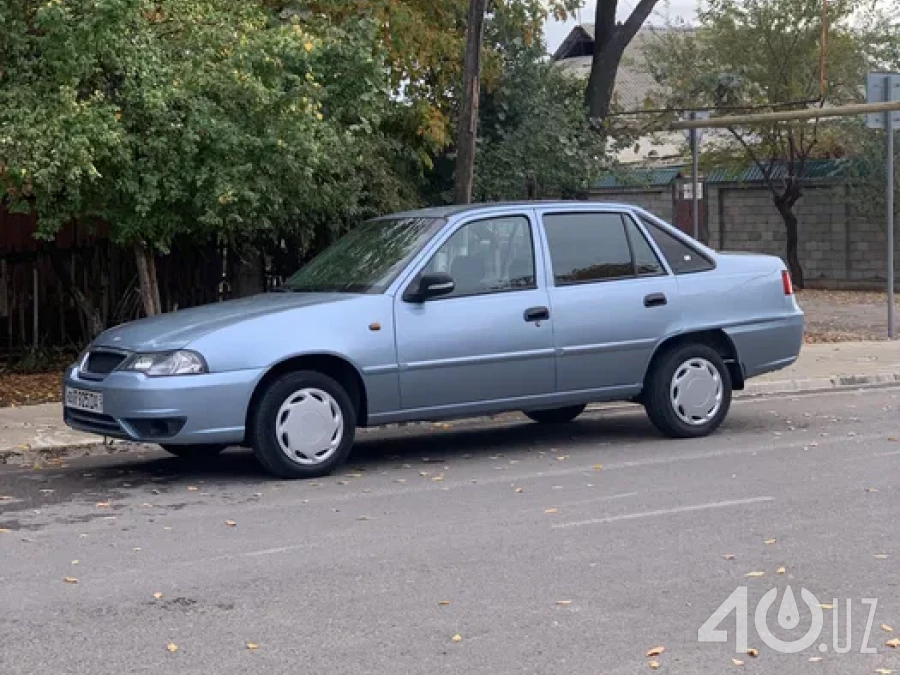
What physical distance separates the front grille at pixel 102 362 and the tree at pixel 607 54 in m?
13.0

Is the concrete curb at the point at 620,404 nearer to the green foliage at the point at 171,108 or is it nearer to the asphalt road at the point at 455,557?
the asphalt road at the point at 455,557

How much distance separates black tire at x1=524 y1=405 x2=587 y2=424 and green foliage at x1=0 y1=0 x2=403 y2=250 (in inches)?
130

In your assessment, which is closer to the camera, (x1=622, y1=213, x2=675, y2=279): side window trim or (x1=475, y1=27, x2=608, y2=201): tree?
(x1=622, y1=213, x2=675, y2=279): side window trim

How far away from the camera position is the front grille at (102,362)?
31.2 ft

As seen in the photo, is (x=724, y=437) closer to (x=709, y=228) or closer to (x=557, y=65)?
(x=557, y=65)

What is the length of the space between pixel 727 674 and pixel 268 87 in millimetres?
9193

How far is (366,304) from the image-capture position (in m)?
9.73

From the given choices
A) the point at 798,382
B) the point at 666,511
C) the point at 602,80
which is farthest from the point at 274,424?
the point at 602,80

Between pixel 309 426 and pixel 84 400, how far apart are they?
4.87 ft

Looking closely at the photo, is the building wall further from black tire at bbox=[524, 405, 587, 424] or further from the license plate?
the license plate

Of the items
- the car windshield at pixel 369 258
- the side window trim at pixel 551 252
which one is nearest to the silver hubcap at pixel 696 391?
the side window trim at pixel 551 252

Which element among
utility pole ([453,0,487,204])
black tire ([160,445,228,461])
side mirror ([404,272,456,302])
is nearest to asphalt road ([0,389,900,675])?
black tire ([160,445,228,461])

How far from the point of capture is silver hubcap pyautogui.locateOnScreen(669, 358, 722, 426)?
11.0m

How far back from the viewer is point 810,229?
3219 centimetres
